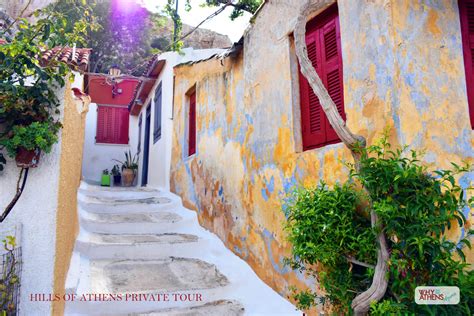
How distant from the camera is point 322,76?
11.3 feet

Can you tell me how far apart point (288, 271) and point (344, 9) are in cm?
259

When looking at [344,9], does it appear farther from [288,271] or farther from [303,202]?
[288,271]

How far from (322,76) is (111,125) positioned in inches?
472

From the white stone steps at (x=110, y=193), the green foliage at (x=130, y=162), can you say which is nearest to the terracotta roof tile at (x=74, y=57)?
the white stone steps at (x=110, y=193)

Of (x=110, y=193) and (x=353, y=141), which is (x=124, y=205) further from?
(x=353, y=141)

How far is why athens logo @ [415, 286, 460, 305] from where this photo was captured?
6.79 ft

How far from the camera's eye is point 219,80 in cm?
550

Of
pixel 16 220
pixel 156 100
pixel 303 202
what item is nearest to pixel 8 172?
pixel 16 220

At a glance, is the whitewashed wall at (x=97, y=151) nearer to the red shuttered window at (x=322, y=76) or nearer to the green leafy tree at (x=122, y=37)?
the green leafy tree at (x=122, y=37)

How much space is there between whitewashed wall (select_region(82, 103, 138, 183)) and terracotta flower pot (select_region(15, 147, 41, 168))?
1108cm

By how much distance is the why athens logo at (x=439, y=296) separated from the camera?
2.07m

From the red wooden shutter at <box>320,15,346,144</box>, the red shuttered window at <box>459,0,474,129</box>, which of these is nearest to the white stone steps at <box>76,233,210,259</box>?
the red wooden shutter at <box>320,15,346,144</box>

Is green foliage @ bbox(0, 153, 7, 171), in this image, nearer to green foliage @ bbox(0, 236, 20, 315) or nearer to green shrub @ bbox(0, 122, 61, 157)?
green shrub @ bbox(0, 122, 61, 157)

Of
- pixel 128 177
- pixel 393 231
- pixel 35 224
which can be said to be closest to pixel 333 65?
pixel 393 231
